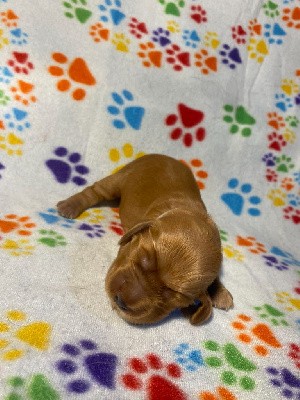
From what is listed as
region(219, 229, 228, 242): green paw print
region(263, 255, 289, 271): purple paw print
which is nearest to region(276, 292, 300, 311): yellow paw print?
region(263, 255, 289, 271): purple paw print

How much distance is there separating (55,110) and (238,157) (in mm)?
1119

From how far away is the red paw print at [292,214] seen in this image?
3.04 m

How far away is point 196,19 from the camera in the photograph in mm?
3078

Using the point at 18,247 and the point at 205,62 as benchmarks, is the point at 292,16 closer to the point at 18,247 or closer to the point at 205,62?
the point at 205,62

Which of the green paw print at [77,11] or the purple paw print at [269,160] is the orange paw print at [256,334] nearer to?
the purple paw print at [269,160]

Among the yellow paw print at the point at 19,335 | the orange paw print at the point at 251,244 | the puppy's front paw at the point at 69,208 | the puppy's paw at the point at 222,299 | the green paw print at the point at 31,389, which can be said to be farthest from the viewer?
the orange paw print at the point at 251,244

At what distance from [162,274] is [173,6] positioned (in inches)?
72.8

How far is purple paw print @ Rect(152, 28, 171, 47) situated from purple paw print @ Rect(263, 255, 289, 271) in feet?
4.50

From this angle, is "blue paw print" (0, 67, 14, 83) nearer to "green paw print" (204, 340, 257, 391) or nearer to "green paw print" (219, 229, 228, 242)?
"green paw print" (219, 229, 228, 242)

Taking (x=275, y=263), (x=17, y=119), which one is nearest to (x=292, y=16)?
(x=275, y=263)

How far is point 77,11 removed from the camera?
294cm

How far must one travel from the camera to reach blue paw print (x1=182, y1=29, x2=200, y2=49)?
3073 millimetres

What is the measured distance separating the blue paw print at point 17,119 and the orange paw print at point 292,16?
165cm

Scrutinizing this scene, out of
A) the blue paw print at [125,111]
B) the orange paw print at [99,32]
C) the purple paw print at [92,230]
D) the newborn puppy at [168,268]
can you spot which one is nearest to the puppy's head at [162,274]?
the newborn puppy at [168,268]
